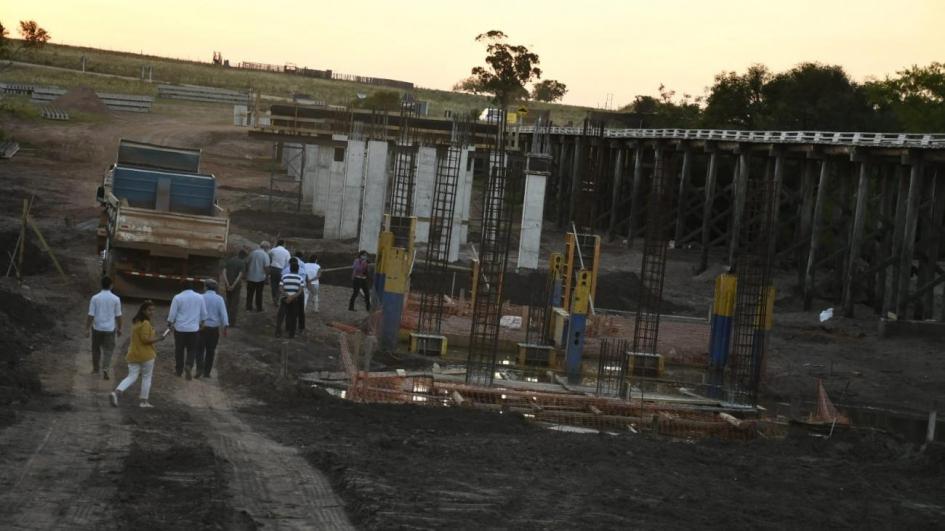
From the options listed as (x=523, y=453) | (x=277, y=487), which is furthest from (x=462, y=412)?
(x=277, y=487)

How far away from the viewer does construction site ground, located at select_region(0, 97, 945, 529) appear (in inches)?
420

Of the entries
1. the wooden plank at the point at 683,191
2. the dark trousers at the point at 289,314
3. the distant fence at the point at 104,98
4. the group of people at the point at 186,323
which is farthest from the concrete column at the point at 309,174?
the dark trousers at the point at 289,314

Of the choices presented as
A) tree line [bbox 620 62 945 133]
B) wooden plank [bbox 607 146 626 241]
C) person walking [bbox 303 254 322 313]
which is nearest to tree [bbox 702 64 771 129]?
tree line [bbox 620 62 945 133]

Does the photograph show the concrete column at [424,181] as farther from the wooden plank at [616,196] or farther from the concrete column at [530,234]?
the wooden plank at [616,196]

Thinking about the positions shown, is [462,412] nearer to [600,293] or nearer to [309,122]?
[600,293]

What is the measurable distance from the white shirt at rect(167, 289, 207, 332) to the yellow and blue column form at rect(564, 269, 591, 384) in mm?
7523

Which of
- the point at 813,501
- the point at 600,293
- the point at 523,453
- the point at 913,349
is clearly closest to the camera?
the point at 813,501

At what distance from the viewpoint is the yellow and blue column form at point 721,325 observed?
926 inches

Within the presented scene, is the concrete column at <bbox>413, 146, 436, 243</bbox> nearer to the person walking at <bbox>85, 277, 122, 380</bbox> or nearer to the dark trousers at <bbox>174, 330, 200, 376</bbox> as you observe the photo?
the dark trousers at <bbox>174, 330, 200, 376</bbox>

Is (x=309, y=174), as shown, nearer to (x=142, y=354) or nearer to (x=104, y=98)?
(x=104, y=98)

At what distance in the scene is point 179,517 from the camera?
9750 millimetres

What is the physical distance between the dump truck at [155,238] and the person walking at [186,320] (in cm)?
636

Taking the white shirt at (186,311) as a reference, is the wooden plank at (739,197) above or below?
above

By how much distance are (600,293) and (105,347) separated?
1970cm
